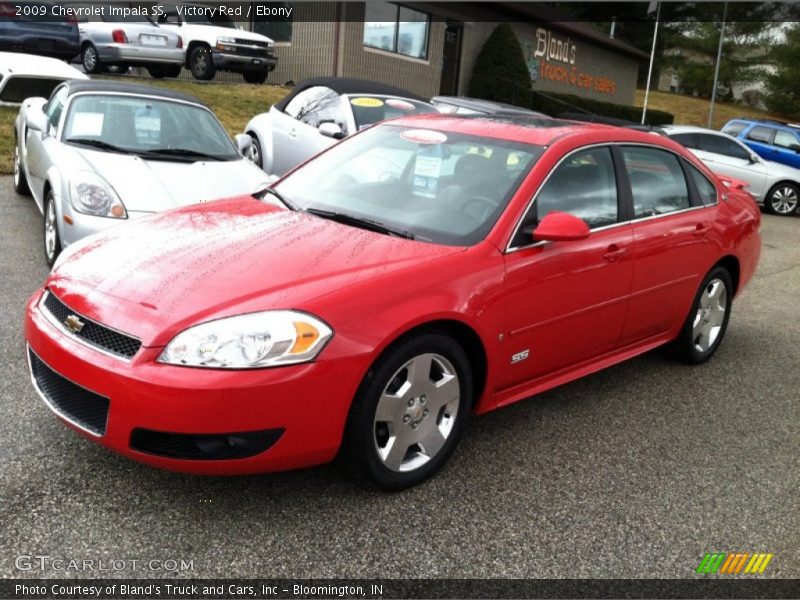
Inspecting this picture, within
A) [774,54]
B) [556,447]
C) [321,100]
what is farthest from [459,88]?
[774,54]

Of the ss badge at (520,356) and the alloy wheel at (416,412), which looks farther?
the ss badge at (520,356)

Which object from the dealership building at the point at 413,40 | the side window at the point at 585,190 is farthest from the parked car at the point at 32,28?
the side window at the point at 585,190

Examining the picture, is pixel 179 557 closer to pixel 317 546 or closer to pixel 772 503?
pixel 317 546

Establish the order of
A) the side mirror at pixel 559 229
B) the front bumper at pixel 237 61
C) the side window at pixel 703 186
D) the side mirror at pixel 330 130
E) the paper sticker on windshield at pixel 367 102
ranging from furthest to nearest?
the front bumper at pixel 237 61 → the paper sticker on windshield at pixel 367 102 → the side mirror at pixel 330 130 → the side window at pixel 703 186 → the side mirror at pixel 559 229

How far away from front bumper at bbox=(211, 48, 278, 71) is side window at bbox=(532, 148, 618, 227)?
15.0 meters

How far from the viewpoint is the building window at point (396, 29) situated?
21766 mm

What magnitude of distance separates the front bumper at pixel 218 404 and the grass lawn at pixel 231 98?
10597 mm

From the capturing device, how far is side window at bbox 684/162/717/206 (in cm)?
512

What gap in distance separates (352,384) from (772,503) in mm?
2013

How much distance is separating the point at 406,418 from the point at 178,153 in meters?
4.31

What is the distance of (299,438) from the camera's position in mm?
2973

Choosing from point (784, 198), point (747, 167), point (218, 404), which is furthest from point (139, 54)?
point (218, 404)

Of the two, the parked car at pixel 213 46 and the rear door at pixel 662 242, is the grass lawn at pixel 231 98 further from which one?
the rear door at pixel 662 242

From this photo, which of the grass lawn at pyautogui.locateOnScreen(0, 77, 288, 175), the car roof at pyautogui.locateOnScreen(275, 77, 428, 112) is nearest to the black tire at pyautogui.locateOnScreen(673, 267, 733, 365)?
the car roof at pyautogui.locateOnScreen(275, 77, 428, 112)
